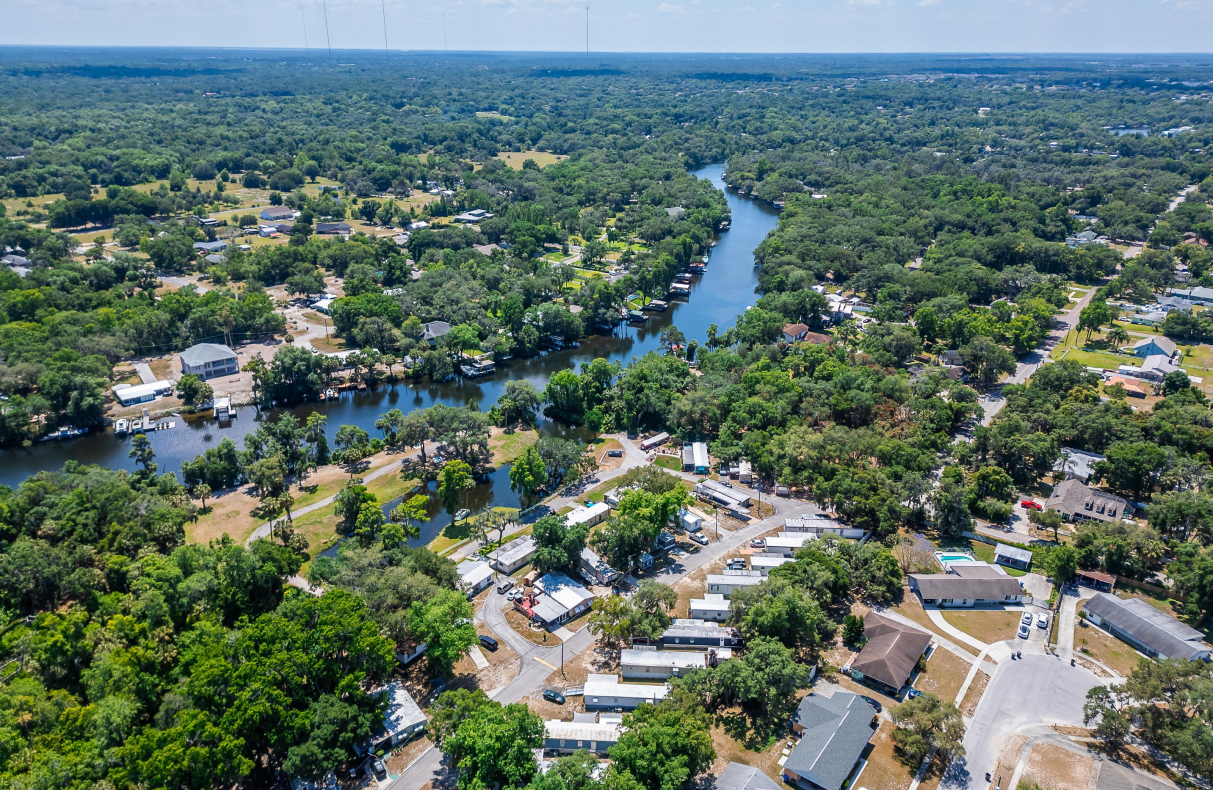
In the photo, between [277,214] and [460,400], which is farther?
[277,214]

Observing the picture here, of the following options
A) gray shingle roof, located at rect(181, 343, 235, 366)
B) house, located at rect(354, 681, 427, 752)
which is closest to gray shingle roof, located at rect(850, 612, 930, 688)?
house, located at rect(354, 681, 427, 752)

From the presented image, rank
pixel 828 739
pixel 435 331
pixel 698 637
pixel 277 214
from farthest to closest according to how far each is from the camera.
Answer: pixel 277 214 < pixel 435 331 < pixel 698 637 < pixel 828 739

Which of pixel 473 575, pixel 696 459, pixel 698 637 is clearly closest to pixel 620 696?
pixel 698 637

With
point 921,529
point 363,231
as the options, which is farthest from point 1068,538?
point 363,231

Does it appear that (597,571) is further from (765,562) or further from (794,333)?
(794,333)

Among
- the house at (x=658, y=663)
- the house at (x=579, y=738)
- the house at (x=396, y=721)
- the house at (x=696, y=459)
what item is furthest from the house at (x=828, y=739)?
the house at (x=696, y=459)

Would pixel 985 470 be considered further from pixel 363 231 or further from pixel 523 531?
pixel 363 231

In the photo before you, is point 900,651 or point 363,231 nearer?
point 900,651
